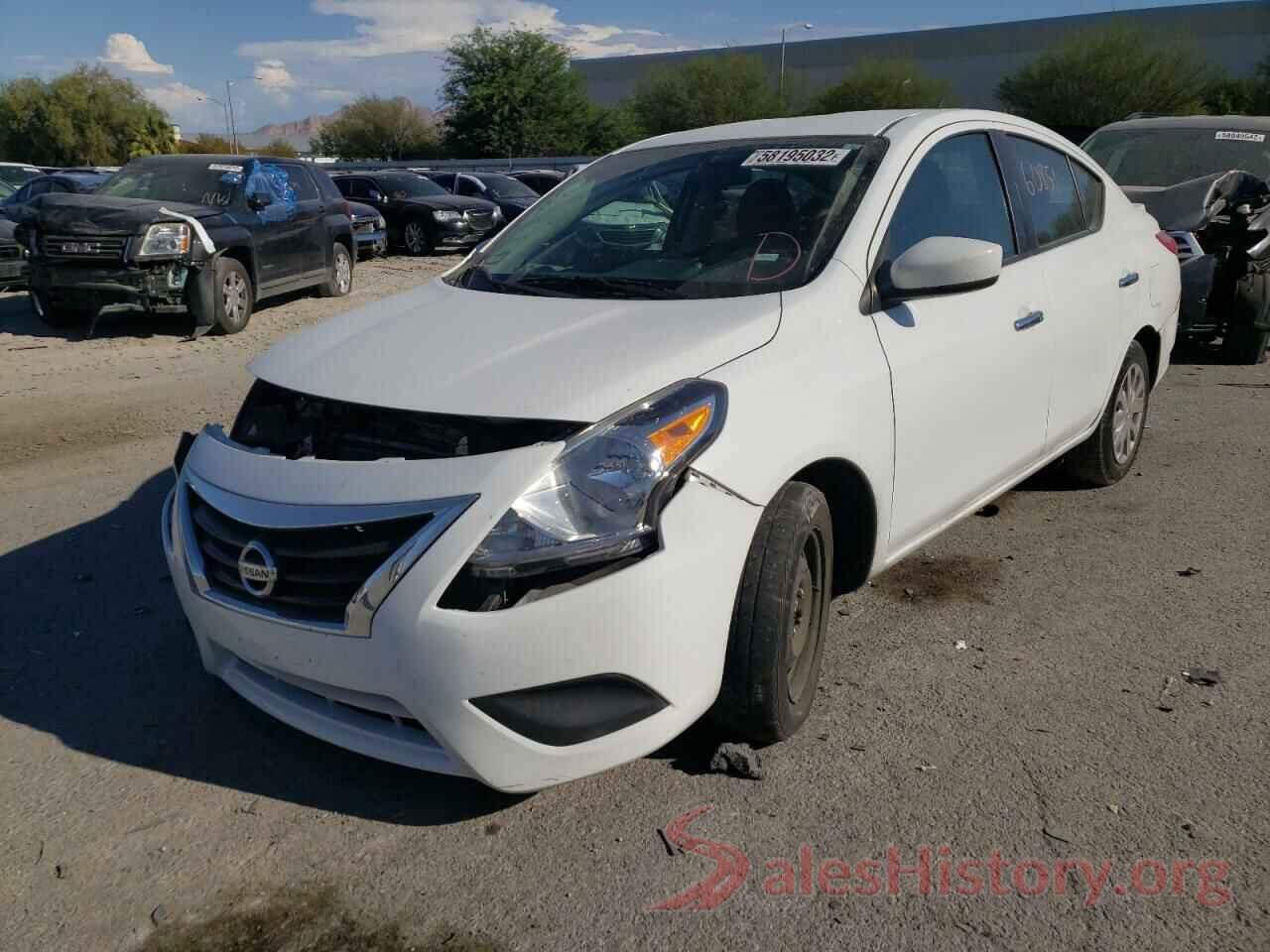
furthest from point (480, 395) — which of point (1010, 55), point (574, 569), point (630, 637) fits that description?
point (1010, 55)

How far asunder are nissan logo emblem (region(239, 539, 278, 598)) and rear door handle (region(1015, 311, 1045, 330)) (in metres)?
2.66

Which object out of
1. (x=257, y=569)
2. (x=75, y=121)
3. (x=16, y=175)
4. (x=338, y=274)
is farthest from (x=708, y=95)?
(x=257, y=569)

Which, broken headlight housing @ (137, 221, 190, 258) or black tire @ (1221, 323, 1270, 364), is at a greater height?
broken headlight housing @ (137, 221, 190, 258)

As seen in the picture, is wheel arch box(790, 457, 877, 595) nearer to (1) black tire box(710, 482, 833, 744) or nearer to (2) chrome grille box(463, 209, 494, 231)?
(1) black tire box(710, 482, 833, 744)

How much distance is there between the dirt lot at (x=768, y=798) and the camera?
2.49 m

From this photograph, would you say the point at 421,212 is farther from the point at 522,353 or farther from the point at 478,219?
the point at 522,353

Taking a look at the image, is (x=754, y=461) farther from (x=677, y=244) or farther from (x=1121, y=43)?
(x=1121, y=43)

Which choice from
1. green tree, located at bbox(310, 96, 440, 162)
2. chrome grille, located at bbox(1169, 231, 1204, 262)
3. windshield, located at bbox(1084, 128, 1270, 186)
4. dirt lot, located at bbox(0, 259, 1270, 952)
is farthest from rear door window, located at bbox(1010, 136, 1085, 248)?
green tree, located at bbox(310, 96, 440, 162)

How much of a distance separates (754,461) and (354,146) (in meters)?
86.1

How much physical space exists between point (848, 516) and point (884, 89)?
59481mm

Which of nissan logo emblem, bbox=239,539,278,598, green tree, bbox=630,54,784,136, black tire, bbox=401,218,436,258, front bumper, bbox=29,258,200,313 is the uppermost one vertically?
green tree, bbox=630,54,784,136

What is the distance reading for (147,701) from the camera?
3537 millimetres

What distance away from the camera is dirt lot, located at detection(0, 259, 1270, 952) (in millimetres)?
2492

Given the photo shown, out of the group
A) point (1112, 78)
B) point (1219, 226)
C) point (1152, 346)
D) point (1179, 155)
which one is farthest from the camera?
point (1112, 78)
